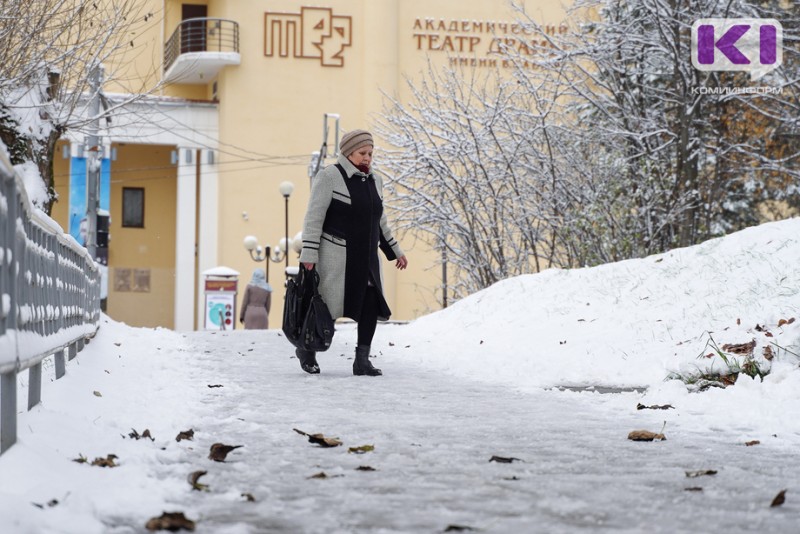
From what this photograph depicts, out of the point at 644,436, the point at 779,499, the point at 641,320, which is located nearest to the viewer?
the point at 779,499

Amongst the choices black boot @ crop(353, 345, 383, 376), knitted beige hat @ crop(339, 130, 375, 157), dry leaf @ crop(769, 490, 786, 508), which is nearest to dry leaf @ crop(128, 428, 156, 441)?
dry leaf @ crop(769, 490, 786, 508)

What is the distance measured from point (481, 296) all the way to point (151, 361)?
6.92m

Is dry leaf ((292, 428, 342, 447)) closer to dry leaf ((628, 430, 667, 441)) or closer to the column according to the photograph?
dry leaf ((628, 430, 667, 441))

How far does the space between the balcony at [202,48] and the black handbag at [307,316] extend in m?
33.1

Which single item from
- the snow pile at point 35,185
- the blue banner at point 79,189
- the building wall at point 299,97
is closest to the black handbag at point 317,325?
the snow pile at point 35,185

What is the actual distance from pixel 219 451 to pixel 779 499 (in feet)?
7.22

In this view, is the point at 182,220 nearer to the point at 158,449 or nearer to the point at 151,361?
the point at 151,361

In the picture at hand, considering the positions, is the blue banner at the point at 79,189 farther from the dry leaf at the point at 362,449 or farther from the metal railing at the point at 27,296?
the dry leaf at the point at 362,449

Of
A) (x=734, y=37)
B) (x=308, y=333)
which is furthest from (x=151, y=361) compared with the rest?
Answer: (x=734, y=37)

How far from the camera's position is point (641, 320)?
11.4 m

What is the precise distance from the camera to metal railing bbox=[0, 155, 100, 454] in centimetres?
449

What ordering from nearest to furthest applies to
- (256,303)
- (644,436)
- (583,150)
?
1. (644,436)
2. (583,150)
3. (256,303)

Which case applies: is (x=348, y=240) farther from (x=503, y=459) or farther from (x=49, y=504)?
(x=49, y=504)

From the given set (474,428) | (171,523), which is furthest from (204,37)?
(171,523)
